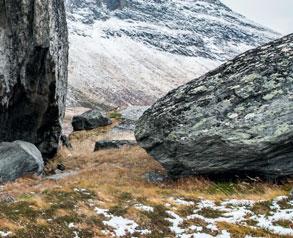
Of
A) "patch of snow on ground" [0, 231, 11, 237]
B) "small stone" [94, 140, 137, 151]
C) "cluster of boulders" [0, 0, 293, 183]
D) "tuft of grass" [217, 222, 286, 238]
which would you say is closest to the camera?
"patch of snow on ground" [0, 231, 11, 237]

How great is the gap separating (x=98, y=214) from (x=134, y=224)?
6.32 feet

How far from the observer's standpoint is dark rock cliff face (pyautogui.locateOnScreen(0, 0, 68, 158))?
33438mm

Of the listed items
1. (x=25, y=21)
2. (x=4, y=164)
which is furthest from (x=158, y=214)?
(x=25, y=21)

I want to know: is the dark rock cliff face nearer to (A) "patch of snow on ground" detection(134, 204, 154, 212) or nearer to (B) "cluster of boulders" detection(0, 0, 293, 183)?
(B) "cluster of boulders" detection(0, 0, 293, 183)

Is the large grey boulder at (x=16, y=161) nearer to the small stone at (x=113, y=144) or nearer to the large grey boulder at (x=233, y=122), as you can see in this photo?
the large grey boulder at (x=233, y=122)

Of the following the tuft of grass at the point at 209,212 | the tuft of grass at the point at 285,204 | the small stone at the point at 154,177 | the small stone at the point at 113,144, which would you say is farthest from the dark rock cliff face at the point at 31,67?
the tuft of grass at the point at 285,204

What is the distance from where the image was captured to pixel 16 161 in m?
34.3

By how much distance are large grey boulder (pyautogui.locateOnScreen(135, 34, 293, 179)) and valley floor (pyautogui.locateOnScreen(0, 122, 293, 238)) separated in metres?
1.10

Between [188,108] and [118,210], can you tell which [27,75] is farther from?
[118,210]

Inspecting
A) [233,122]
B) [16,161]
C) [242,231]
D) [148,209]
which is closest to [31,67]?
[16,161]

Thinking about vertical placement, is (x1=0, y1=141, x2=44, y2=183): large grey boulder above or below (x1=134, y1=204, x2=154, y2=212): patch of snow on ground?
below

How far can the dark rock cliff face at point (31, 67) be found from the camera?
3344cm

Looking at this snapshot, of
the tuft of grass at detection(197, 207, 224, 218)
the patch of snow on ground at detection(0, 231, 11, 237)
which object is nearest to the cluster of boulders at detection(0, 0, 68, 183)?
the patch of snow on ground at detection(0, 231, 11, 237)

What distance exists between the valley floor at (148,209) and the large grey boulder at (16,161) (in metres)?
2.49
